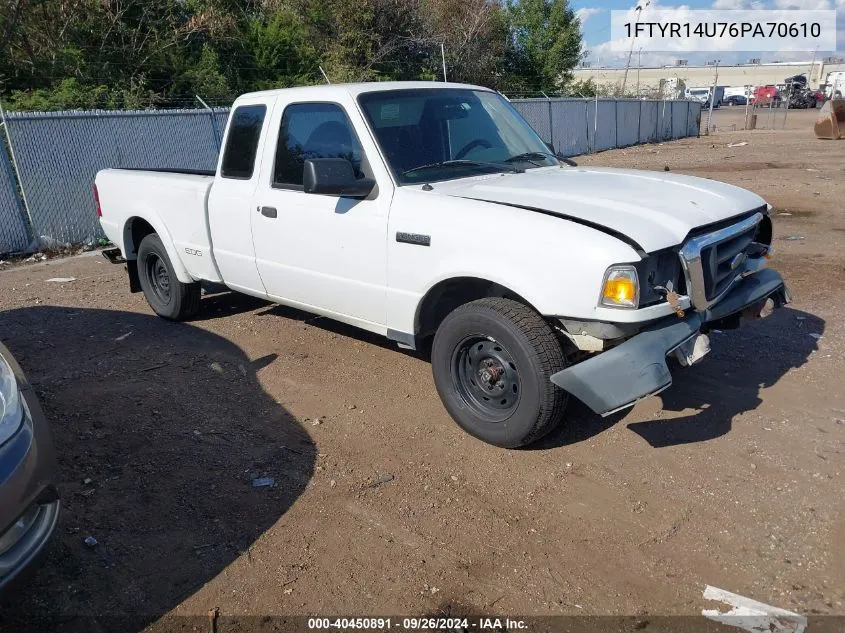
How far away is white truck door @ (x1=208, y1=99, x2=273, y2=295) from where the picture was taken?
5.19 meters

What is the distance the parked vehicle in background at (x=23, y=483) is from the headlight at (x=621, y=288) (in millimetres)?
2571

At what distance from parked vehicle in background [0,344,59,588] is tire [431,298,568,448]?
6.90ft

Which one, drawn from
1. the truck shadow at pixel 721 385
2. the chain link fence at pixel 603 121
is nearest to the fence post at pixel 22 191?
the truck shadow at pixel 721 385

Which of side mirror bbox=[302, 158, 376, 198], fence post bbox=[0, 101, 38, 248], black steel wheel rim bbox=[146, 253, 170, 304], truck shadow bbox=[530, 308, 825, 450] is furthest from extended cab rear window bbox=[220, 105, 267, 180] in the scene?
fence post bbox=[0, 101, 38, 248]

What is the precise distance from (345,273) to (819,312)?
14.2 ft

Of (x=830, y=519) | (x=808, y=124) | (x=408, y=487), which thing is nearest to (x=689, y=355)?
(x=830, y=519)

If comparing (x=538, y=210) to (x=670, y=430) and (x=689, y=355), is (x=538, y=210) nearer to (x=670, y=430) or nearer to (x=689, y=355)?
(x=689, y=355)

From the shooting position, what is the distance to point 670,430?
4.17 metres

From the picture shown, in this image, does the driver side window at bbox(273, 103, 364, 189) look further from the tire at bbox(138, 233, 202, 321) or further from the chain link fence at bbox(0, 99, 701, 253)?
the chain link fence at bbox(0, 99, 701, 253)

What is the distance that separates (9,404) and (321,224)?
226 cm

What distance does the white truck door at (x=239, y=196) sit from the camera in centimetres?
519

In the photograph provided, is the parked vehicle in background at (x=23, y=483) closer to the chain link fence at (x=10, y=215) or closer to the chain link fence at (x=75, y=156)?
the chain link fence at (x=75, y=156)

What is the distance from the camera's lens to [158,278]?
264 inches

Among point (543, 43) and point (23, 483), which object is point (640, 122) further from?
point (23, 483)
